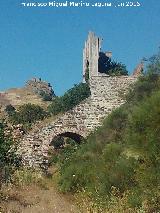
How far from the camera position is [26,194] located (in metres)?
15.3

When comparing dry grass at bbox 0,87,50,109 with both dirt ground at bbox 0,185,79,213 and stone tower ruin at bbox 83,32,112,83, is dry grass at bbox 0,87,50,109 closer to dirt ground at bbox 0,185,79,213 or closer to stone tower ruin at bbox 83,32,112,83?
stone tower ruin at bbox 83,32,112,83

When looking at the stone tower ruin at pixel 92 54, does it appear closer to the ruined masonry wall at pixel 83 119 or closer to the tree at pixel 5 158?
the ruined masonry wall at pixel 83 119

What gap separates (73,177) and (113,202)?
19.5ft

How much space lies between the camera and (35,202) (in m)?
13.5

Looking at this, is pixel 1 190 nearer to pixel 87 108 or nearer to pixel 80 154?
pixel 80 154

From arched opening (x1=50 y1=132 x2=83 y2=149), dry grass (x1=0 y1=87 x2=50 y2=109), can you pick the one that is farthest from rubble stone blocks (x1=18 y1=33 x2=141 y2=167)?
dry grass (x1=0 y1=87 x2=50 y2=109)

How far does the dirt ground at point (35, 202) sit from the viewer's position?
1198 centimetres

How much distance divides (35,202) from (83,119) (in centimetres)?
1188

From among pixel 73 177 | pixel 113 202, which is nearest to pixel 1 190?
pixel 73 177

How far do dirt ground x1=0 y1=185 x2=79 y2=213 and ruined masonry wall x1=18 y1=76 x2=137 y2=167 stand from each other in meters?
6.13

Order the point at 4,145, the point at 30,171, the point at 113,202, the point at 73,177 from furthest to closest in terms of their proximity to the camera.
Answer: the point at 30,171, the point at 4,145, the point at 73,177, the point at 113,202

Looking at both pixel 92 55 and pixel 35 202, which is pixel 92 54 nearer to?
pixel 92 55

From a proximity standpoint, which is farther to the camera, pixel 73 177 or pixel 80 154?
pixel 80 154

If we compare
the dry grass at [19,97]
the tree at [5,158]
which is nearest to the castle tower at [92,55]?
the dry grass at [19,97]
